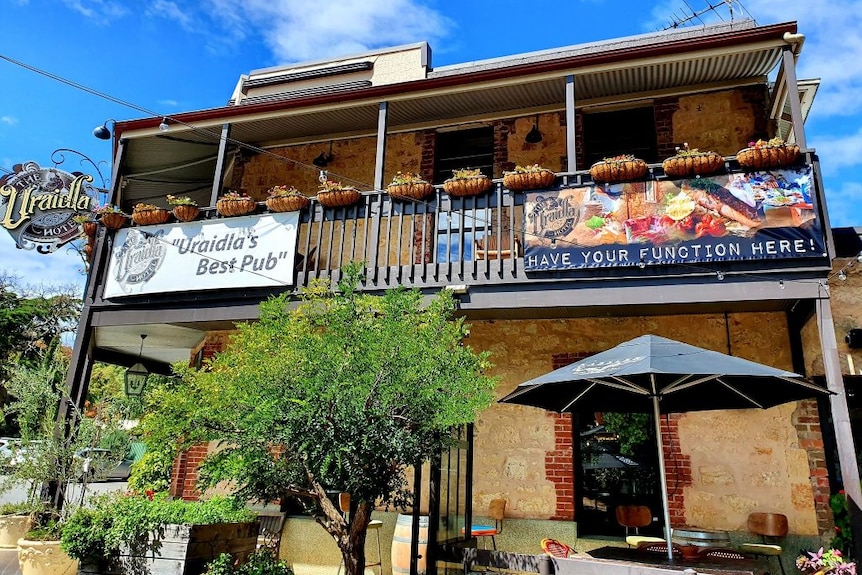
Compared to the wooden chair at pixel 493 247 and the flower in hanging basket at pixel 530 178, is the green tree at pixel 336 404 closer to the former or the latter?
the flower in hanging basket at pixel 530 178

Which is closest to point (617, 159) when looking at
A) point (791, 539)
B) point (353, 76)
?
point (791, 539)

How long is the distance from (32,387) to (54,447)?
0.81 m

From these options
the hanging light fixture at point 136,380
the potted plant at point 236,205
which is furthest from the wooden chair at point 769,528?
the hanging light fixture at point 136,380

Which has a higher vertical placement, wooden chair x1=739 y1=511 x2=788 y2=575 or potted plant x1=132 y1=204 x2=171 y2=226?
potted plant x1=132 y1=204 x2=171 y2=226

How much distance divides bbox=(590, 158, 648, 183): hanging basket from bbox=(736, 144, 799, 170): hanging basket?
93 cm

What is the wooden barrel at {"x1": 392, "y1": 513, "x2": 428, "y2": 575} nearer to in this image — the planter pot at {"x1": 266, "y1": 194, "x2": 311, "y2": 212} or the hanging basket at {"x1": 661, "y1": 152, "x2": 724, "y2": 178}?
the planter pot at {"x1": 266, "y1": 194, "x2": 311, "y2": 212}

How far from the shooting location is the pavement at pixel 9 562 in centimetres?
665

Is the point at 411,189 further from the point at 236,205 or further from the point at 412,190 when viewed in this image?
the point at 236,205

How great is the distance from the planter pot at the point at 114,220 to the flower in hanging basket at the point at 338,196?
2.81 meters

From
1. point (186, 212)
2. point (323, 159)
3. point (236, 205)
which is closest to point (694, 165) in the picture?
point (236, 205)

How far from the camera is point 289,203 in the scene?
23.3ft

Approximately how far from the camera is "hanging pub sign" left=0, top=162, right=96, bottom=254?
8.37 meters

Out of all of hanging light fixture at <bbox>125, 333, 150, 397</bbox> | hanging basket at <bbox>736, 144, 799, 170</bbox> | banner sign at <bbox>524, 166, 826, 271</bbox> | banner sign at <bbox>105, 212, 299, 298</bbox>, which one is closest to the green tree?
banner sign at <bbox>524, 166, 826, 271</bbox>

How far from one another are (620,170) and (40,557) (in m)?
7.16
